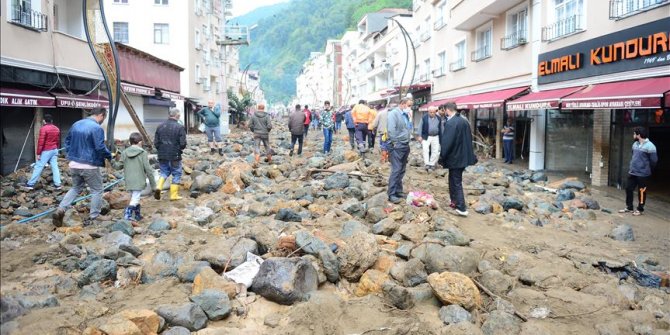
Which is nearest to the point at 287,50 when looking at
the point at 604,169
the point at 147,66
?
the point at 147,66

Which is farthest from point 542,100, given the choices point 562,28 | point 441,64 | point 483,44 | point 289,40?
point 289,40

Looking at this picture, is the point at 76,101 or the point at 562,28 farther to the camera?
the point at 562,28

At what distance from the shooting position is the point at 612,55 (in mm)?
12125

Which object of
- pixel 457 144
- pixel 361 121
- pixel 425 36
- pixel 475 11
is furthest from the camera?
pixel 425 36

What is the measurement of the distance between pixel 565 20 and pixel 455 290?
41.6 ft

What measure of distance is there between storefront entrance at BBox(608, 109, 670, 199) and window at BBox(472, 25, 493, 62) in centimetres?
845

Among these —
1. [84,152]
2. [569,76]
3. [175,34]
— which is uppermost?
[175,34]

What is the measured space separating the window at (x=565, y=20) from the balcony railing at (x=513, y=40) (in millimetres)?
1445

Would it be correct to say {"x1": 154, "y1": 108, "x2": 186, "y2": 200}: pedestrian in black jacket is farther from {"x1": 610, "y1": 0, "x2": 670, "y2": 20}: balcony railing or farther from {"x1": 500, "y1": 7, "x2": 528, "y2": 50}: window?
{"x1": 500, "y1": 7, "x2": 528, "y2": 50}: window

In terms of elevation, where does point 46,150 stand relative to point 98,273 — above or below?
above

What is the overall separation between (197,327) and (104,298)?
114 centimetres

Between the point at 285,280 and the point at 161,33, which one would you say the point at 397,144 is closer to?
the point at 285,280

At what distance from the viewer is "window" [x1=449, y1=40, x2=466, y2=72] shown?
78.7ft

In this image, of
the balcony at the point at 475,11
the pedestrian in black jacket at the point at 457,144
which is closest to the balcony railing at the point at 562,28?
the balcony at the point at 475,11
